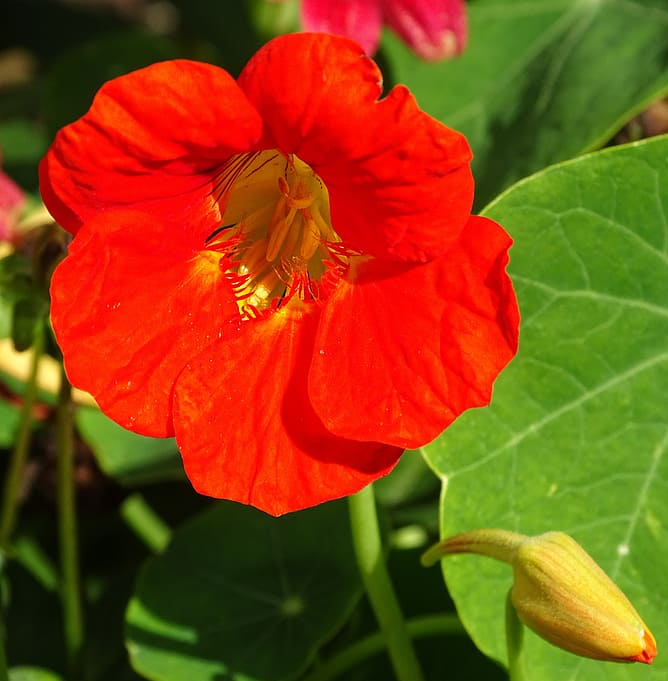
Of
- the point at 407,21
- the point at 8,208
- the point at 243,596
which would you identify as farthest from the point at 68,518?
the point at 407,21

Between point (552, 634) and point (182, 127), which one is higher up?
point (182, 127)

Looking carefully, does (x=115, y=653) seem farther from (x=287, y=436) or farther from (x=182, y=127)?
(x=182, y=127)

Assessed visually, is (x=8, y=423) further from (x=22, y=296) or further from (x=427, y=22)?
(x=427, y=22)

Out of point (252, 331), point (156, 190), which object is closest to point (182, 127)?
point (156, 190)

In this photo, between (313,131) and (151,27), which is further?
(151,27)

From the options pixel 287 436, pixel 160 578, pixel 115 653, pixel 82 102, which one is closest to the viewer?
pixel 287 436

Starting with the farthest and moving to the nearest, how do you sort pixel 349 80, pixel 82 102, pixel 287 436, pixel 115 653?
pixel 82 102, pixel 115 653, pixel 287 436, pixel 349 80
